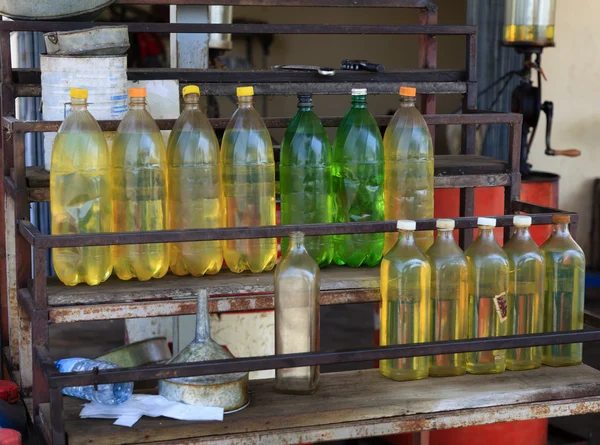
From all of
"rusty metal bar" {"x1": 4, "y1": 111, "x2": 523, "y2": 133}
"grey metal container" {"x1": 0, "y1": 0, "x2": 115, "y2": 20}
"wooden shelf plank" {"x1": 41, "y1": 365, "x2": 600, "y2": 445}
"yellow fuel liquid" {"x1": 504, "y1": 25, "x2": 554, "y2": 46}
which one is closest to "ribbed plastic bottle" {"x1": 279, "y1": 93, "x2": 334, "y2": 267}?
"rusty metal bar" {"x1": 4, "y1": 111, "x2": 523, "y2": 133}

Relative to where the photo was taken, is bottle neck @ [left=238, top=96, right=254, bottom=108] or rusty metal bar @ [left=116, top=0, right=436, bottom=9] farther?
rusty metal bar @ [left=116, top=0, right=436, bottom=9]

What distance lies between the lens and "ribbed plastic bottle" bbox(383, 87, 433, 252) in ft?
7.50

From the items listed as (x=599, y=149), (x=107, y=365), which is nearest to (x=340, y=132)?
(x=107, y=365)

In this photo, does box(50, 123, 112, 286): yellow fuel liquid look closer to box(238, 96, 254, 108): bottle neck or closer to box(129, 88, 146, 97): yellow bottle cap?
box(129, 88, 146, 97): yellow bottle cap

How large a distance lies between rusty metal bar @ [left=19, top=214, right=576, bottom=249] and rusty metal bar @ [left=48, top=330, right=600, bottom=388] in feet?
0.99

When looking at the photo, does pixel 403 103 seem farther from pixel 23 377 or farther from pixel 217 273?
pixel 23 377

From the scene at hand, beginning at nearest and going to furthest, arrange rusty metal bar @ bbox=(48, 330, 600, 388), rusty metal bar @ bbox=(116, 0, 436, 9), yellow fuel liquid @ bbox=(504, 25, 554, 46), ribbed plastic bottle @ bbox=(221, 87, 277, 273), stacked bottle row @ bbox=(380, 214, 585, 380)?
rusty metal bar @ bbox=(48, 330, 600, 388)
stacked bottle row @ bbox=(380, 214, 585, 380)
ribbed plastic bottle @ bbox=(221, 87, 277, 273)
rusty metal bar @ bbox=(116, 0, 436, 9)
yellow fuel liquid @ bbox=(504, 25, 554, 46)

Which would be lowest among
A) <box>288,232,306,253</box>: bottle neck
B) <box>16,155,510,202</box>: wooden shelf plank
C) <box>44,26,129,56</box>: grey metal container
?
<box>288,232,306,253</box>: bottle neck

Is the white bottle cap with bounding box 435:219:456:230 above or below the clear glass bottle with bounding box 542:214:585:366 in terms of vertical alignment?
above

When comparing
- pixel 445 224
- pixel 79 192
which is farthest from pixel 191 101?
pixel 445 224

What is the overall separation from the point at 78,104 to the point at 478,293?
102 centimetres

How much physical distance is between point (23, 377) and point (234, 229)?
816mm

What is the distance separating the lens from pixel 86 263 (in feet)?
7.00

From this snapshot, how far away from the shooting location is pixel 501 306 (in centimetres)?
213
